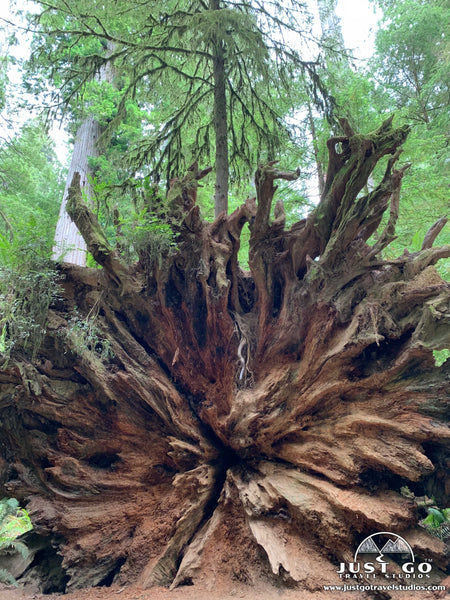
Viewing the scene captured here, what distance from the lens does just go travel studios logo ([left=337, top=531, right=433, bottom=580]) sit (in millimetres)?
2928

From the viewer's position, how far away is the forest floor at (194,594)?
9.03ft

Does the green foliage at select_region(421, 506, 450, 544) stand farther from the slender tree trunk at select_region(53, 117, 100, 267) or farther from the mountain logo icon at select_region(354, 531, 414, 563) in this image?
the slender tree trunk at select_region(53, 117, 100, 267)

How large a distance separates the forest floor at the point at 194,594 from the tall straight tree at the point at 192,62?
4745 mm

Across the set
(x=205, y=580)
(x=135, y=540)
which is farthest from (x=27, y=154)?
(x=205, y=580)

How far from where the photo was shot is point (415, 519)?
10.1 ft

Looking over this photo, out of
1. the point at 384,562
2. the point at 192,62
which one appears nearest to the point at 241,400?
the point at 384,562

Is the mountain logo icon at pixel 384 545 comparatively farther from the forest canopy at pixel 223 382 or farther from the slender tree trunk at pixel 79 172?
the slender tree trunk at pixel 79 172

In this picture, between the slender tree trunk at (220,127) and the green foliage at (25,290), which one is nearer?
the green foliage at (25,290)

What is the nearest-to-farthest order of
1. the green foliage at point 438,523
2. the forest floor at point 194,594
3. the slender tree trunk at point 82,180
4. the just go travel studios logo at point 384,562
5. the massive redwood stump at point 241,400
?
the forest floor at point 194,594 < the just go travel studios logo at point 384,562 < the massive redwood stump at point 241,400 < the green foliage at point 438,523 < the slender tree trunk at point 82,180

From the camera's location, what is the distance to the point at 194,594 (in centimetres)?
304

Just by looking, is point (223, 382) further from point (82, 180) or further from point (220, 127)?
point (82, 180)

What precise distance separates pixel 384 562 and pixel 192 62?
25.9 ft

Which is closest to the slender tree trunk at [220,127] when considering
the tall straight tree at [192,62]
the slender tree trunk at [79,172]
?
the tall straight tree at [192,62]

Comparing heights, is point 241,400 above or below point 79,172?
below
